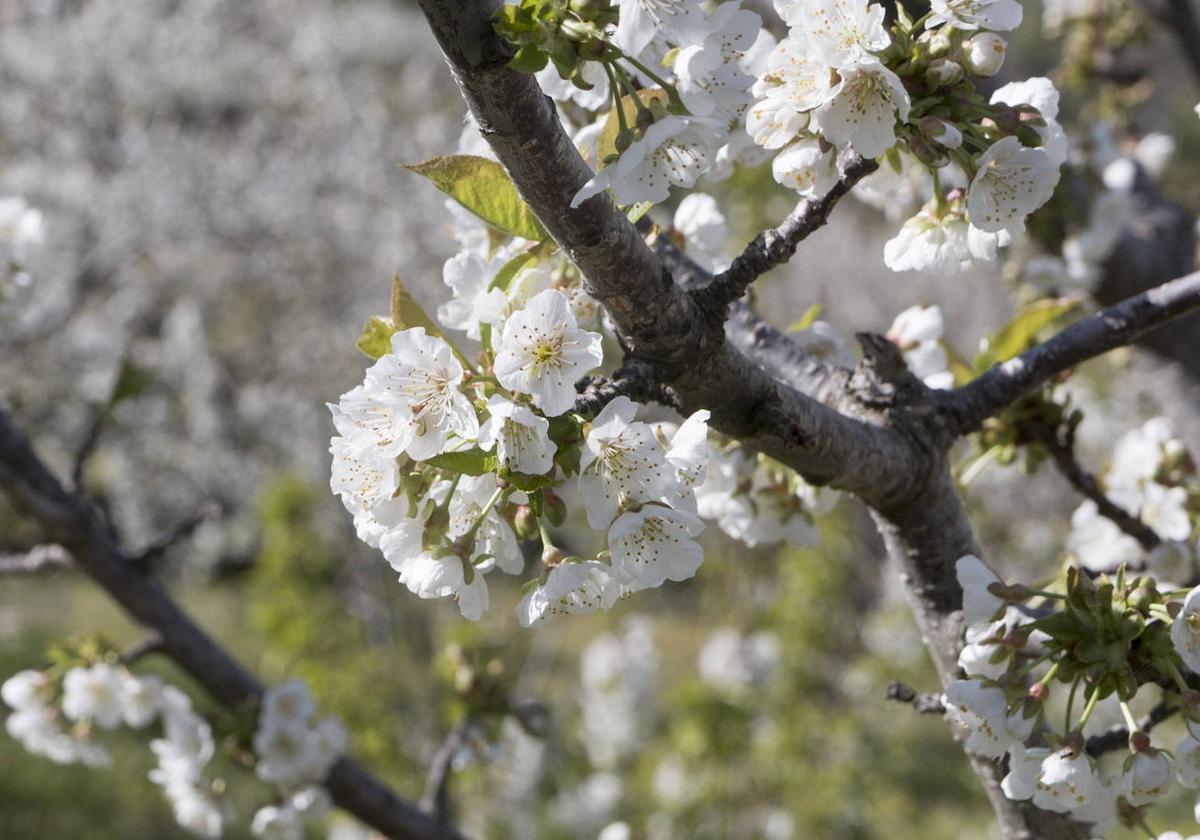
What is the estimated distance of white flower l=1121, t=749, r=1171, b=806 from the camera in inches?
32.8

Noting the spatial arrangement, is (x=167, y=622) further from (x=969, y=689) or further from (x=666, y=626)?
(x=666, y=626)

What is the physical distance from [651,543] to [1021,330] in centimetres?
66

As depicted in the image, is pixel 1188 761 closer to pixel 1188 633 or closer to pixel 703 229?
pixel 1188 633

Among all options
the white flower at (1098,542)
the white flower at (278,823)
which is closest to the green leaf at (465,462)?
the white flower at (1098,542)

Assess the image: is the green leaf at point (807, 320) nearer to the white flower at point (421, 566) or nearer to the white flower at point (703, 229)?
the white flower at point (703, 229)

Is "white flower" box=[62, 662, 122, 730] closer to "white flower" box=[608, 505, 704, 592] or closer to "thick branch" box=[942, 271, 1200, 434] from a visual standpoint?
"white flower" box=[608, 505, 704, 592]

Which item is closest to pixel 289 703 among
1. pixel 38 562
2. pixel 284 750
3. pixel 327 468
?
pixel 284 750

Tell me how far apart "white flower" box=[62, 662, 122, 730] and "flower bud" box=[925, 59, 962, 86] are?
1505mm

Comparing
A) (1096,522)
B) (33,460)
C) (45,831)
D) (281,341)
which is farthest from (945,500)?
(281,341)

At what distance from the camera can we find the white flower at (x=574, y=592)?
78 cm

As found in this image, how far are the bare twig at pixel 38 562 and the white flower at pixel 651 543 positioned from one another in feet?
4.18

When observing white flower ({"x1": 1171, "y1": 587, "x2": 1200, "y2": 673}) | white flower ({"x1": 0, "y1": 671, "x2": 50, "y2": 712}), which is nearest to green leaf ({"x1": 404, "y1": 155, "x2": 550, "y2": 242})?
white flower ({"x1": 1171, "y1": 587, "x2": 1200, "y2": 673})

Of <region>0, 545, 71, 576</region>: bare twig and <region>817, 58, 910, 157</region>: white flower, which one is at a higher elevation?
<region>817, 58, 910, 157</region>: white flower

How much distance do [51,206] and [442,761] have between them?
828 cm
